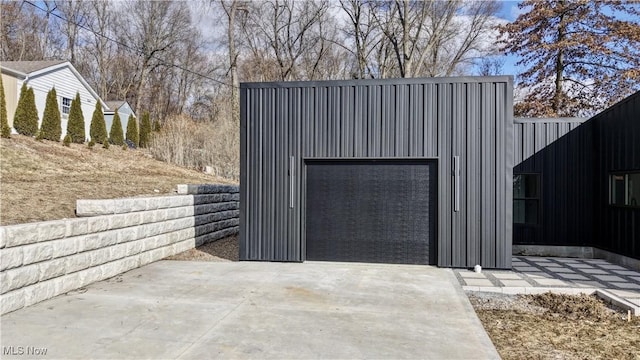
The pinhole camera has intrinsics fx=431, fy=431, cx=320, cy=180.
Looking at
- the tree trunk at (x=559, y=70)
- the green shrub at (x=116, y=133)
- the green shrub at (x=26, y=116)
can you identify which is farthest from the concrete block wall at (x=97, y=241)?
the green shrub at (x=116, y=133)

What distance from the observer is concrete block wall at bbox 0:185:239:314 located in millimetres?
4418

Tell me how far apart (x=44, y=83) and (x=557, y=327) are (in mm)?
21946

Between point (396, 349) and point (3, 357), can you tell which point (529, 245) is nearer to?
point (396, 349)

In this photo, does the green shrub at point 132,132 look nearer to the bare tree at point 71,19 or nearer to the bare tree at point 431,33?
the bare tree at point 71,19

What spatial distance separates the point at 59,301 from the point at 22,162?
25.7 feet

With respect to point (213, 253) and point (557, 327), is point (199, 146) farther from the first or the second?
point (557, 327)

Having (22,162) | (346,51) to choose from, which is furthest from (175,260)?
(346,51)

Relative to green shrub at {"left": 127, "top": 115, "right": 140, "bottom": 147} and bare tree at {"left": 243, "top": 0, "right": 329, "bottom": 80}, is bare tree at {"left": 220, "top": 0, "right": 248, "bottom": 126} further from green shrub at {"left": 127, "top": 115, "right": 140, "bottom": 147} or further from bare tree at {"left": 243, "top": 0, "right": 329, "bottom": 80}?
green shrub at {"left": 127, "top": 115, "right": 140, "bottom": 147}

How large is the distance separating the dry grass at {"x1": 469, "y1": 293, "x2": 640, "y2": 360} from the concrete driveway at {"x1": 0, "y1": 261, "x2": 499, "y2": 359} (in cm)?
24

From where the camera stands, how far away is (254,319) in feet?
14.0

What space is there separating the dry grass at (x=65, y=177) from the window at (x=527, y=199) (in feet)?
24.5

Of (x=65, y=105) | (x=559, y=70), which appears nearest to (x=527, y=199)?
(x=559, y=70)

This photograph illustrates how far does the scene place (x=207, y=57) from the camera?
94.0ft

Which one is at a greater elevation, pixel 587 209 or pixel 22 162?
pixel 22 162
